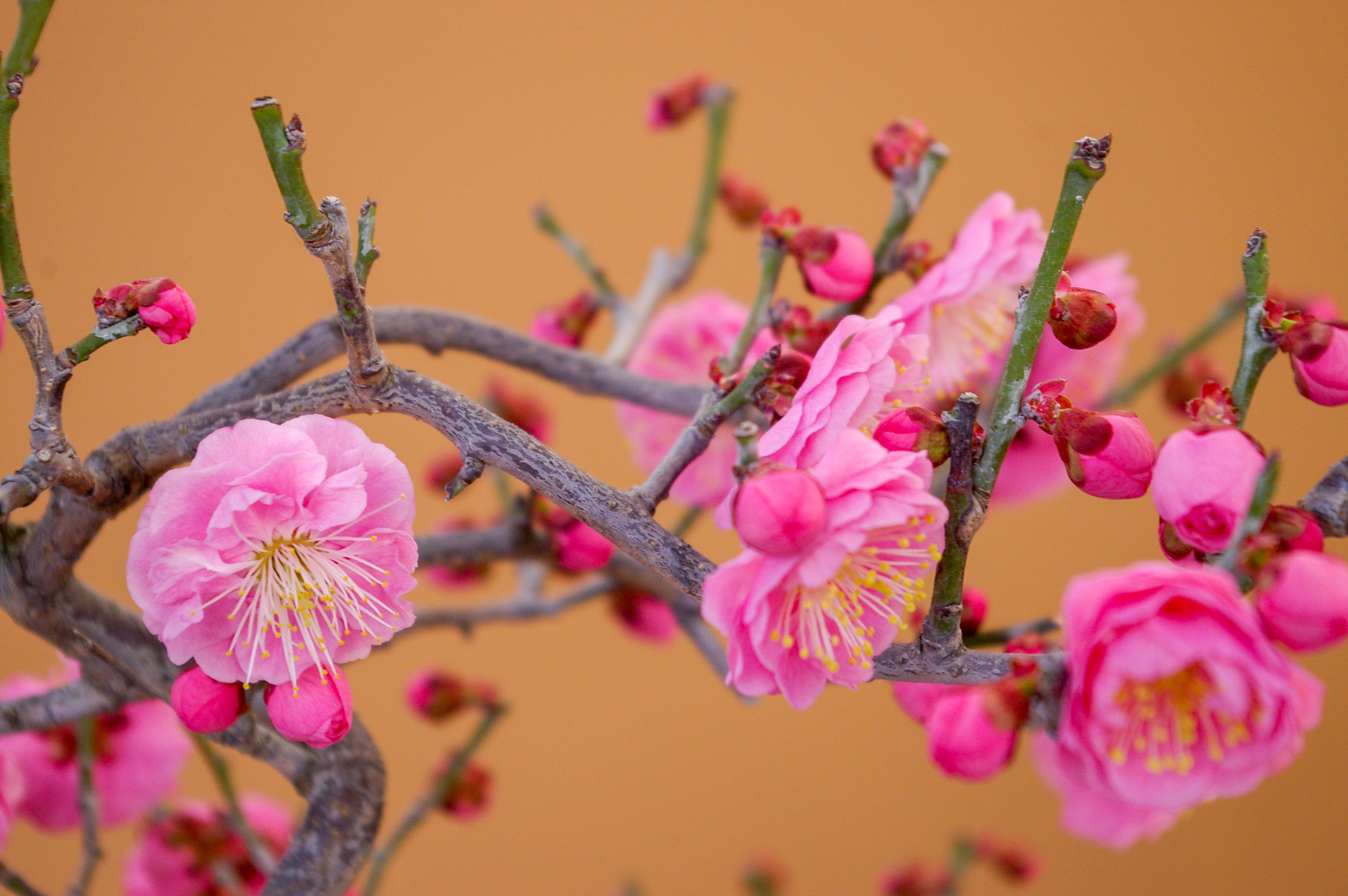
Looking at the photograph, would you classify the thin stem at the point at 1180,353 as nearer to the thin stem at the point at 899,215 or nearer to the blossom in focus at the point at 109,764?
the thin stem at the point at 899,215

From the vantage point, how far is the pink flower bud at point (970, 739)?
1.08ft

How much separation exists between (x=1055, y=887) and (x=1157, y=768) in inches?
54.5

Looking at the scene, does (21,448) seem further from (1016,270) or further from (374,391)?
(1016,270)

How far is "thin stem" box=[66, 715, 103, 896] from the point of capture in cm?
51

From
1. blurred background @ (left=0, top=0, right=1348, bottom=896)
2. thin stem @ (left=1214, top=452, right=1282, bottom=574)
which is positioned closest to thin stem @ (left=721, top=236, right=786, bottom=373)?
thin stem @ (left=1214, top=452, right=1282, bottom=574)

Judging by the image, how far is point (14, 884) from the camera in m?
0.46

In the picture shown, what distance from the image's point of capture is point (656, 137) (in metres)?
1.67

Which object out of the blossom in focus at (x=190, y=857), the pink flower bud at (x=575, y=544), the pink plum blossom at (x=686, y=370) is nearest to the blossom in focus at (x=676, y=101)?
the pink plum blossom at (x=686, y=370)

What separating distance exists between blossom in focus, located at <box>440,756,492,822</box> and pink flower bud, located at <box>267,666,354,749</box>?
336mm

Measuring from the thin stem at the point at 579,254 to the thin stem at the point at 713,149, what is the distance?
0.27 ft

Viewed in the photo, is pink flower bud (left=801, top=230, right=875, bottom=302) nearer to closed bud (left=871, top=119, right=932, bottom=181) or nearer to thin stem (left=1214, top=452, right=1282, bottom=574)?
closed bud (left=871, top=119, right=932, bottom=181)

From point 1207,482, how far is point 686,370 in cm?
43

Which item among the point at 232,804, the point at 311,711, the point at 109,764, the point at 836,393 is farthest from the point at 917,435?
the point at 109,764

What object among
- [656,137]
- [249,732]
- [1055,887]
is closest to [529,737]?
[1055,887]
